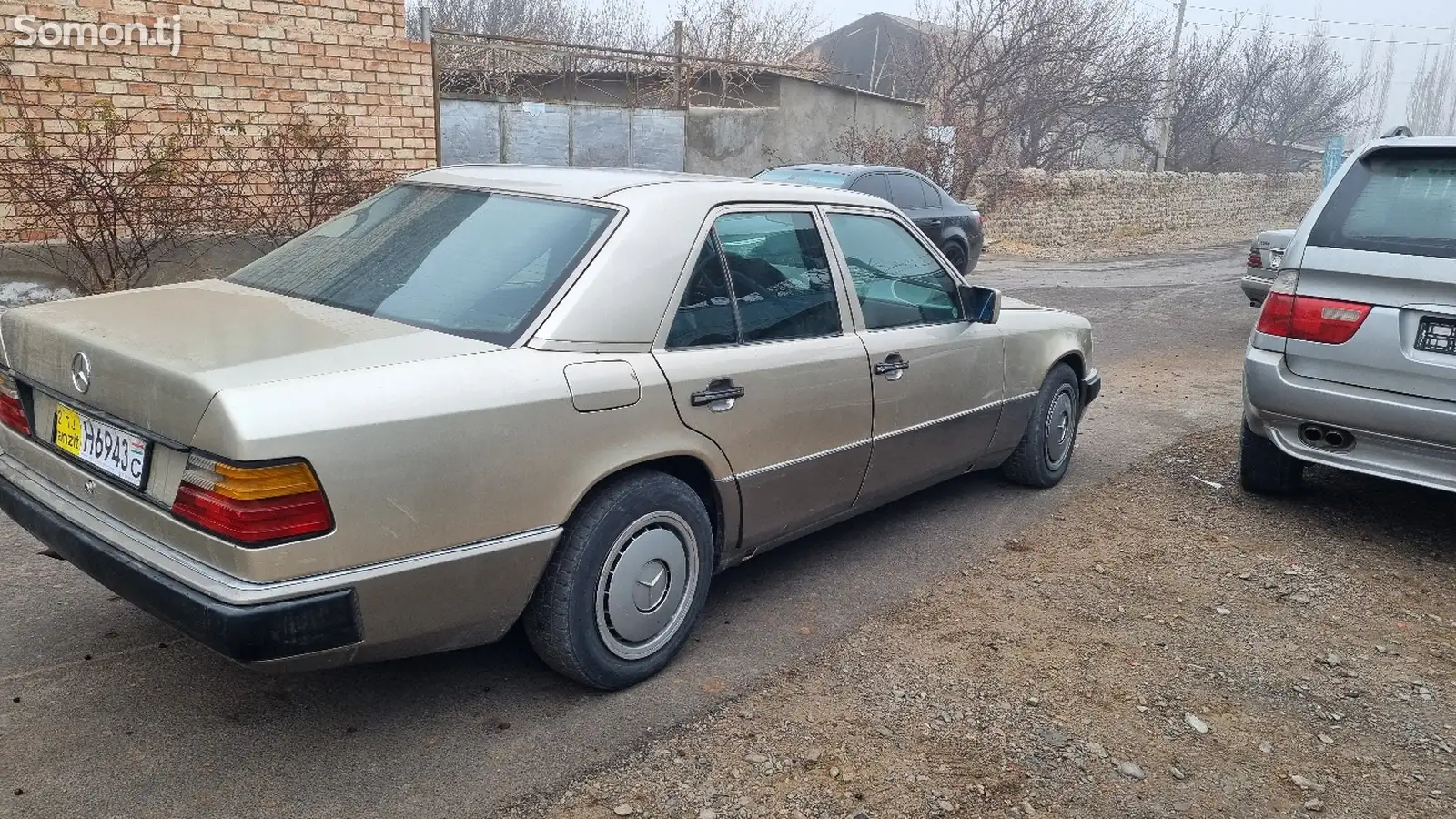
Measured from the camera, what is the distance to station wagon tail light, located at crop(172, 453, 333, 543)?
8.14 feet

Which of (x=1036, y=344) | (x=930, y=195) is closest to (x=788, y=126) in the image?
(x=930, y=195)

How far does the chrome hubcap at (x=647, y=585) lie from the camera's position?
10.6ft

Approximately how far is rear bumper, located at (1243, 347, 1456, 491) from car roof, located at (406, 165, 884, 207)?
2.23m

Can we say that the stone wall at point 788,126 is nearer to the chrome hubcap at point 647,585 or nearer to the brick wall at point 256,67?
the brick wall at point 256,67

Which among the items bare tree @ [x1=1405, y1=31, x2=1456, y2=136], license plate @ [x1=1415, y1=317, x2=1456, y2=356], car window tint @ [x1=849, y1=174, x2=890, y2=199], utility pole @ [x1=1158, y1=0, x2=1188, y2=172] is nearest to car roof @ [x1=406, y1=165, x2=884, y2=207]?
license plate @ [x1=1415, y1=317, x2=1456, y2=356]

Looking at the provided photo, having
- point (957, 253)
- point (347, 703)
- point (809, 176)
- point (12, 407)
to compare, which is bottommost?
point (347, 703)

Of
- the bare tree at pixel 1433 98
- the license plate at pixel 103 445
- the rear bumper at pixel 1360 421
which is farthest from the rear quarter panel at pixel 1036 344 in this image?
the bare tree at pixel 1433 98

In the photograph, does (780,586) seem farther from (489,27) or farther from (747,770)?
(489,27)

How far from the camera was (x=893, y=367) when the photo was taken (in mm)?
4180

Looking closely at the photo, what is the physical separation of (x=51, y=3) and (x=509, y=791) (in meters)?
7.29

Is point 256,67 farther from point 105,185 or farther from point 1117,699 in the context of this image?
point 1117,699

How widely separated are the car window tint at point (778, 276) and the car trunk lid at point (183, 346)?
1034 millimetres

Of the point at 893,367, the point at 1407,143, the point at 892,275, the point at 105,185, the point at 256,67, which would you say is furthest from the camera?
the point at 256,67

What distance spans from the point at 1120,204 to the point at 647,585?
2347 centimetres
